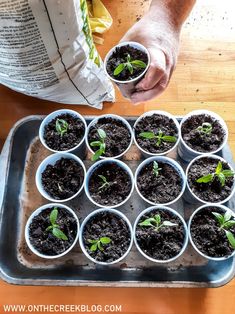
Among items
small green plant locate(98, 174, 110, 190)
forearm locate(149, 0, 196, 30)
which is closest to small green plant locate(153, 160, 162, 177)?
Result: small green plant locate(98, 174, 110, 190)

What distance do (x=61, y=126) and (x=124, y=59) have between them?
0.23 m

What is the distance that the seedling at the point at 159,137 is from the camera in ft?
2.77

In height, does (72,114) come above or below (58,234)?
above

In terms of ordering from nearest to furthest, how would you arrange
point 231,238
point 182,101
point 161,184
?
point 231,238, point 161,184, point 182,101

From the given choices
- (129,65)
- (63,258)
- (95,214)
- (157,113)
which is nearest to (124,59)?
(129,65)

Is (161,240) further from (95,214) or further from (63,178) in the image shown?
(63,178)

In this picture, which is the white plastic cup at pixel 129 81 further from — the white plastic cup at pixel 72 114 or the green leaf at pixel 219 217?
the green leaf at pixel 219 217

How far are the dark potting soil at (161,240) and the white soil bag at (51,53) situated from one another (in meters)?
0.38

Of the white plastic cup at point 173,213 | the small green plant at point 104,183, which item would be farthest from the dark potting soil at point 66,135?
the white plastic cup at point 173,213

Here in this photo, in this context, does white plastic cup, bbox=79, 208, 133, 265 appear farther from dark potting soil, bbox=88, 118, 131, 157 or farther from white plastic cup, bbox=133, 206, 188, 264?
dark potting soil, bbox=88, 118, 131, 157

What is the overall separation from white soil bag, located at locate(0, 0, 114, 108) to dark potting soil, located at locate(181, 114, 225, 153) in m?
0.24

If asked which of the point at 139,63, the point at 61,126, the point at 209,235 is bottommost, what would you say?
the point at 209,235

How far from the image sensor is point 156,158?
0.85m

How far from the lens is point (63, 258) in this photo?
0.80 metres
